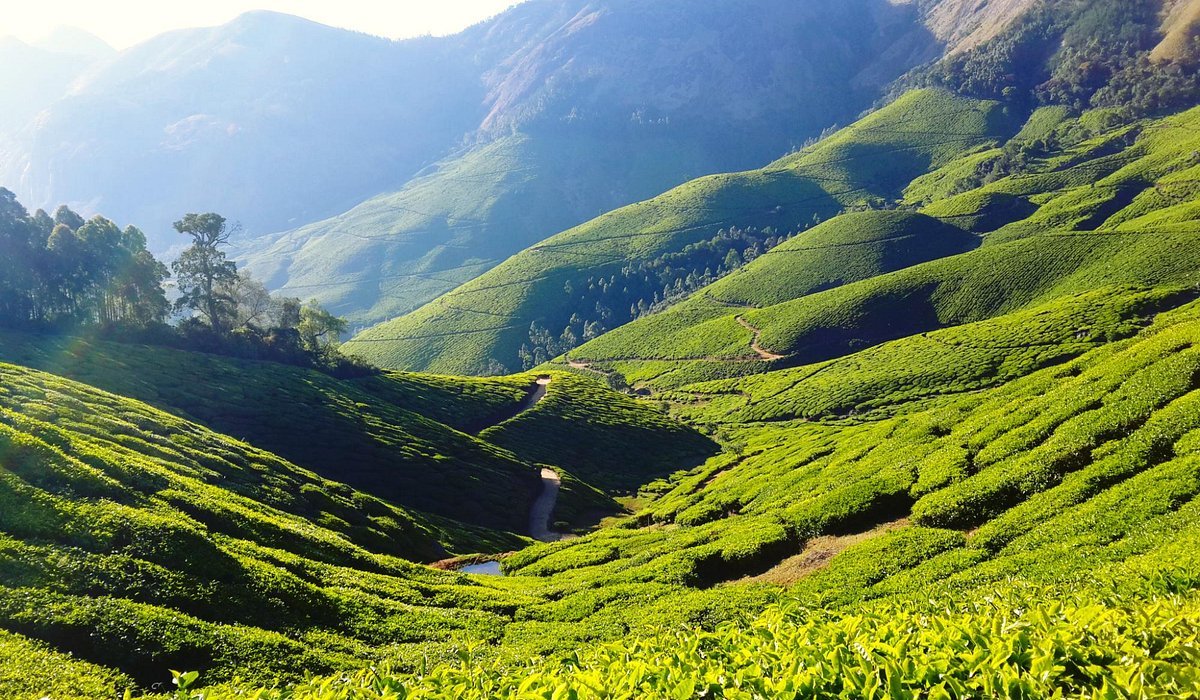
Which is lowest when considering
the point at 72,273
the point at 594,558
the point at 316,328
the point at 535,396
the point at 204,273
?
the point at 594,558

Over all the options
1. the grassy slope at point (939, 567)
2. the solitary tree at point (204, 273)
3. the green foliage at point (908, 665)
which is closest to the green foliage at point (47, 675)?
the grassy slope at point (939, 567)

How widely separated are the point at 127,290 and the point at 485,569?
302 ft

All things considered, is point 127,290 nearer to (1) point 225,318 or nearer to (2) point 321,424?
(1) point 225,318

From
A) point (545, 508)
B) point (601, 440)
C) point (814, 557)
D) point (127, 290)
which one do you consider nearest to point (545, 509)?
point (545, 508)

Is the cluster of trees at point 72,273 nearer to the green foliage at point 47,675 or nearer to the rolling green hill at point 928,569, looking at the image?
the rolling green hill at point 928,569

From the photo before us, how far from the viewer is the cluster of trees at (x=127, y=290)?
93438 millimetres

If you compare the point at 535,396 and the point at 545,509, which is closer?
the point at 545,509

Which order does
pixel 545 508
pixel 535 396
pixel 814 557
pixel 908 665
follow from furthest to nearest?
pixel 535 396 → pixel 545 508 → pixel 814 557 → pixel 908 665

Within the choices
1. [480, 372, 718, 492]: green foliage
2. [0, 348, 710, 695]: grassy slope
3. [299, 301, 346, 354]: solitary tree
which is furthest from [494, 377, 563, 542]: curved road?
→ [299, 301, 346, 354]: solitary tree

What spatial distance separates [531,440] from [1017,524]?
84.0 m

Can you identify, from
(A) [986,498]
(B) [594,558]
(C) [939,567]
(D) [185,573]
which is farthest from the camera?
(B) [594,558]

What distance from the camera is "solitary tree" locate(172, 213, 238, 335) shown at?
10894 centimetres

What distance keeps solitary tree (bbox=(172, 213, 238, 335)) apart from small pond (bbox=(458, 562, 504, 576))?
81.8 metres

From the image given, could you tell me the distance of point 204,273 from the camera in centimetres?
11100
